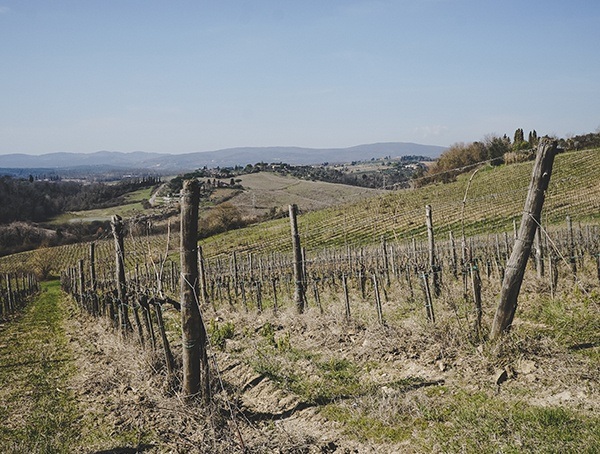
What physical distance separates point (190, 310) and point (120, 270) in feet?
13.1

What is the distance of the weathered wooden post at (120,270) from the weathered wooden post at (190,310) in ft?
11.2

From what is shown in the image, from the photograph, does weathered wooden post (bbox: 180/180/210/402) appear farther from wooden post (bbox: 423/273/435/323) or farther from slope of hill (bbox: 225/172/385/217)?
slope of hill (bbox: 225/172/385/217)

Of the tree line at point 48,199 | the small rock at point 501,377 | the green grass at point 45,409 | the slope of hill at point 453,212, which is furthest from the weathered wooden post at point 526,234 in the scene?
the tree line at point 48,199

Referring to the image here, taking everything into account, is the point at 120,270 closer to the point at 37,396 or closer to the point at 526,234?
the point at 37,396

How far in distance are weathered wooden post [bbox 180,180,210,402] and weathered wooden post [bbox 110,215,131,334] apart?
340 centimetres

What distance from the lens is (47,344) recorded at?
10891 mm

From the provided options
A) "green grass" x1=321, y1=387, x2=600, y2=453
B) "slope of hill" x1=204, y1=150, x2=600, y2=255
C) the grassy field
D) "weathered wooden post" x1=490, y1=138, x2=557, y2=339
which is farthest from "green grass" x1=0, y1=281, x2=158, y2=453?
the grassy field

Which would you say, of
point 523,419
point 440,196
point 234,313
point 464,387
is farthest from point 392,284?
point 440,196

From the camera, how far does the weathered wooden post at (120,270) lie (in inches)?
319

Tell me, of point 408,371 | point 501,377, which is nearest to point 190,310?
point 408,371

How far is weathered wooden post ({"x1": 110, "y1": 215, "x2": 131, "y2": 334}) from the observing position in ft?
26.6

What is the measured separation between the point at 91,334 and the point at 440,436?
9.57 m

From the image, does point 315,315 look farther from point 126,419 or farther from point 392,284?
point 392,284

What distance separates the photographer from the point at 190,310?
200 inches
